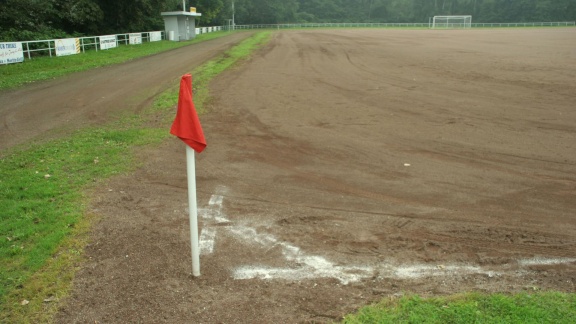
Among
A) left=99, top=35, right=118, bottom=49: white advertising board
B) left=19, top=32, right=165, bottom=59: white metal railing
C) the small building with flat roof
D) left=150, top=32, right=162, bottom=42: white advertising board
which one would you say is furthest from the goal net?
left=19, top=32, right=165, bottom=59: white metal railing

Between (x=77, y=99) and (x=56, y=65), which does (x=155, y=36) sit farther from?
(x=77, y=99)

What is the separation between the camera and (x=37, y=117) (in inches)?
510

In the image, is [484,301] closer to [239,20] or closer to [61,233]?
[61,233]

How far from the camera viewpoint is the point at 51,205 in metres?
6.40

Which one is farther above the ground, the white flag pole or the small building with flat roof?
the small building with flat roof

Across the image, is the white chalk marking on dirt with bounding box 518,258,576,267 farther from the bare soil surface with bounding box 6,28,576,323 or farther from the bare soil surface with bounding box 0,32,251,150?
the bare soil surface with bounding box 0,32,251,150

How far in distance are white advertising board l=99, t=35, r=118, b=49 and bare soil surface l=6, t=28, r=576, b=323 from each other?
24986 mm

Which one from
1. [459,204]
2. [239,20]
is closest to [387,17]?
[239,20]

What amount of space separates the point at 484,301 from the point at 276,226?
Answer: 268cm

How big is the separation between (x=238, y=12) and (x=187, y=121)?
11511 cm

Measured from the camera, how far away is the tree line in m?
32.4

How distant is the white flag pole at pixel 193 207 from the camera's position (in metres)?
4.45

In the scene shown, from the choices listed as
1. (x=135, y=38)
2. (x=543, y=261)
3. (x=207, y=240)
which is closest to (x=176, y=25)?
(x=135, y=38)

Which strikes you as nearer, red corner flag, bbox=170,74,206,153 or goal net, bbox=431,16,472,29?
red corner flag, bbox=170,74,206,153
